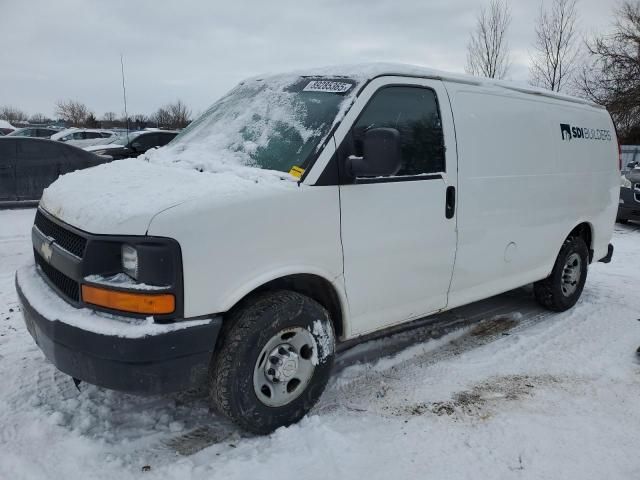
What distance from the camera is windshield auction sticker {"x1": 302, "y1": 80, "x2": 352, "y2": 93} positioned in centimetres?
332

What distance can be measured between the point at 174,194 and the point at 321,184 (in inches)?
31.4

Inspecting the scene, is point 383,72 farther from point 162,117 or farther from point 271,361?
point 162,117

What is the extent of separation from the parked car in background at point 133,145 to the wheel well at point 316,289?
1162cm

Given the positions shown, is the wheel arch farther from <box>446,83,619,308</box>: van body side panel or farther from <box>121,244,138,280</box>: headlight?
<box>446,83,619,308</box>: van body side panel

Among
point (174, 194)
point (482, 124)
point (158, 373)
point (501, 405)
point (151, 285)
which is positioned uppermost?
point (482, 124)

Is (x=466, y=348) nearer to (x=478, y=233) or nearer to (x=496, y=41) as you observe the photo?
(x=478, y=233)

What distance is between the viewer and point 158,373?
256 centimetres

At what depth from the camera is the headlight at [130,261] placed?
99.7 inches

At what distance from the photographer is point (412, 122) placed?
354 cm

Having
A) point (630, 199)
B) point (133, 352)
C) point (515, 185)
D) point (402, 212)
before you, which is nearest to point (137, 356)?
point (133, 352)

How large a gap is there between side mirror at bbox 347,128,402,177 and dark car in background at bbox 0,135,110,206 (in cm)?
888

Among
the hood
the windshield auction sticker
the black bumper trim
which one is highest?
the windshield auction sticker

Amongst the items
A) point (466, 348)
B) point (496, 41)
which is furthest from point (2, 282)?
point (496, 41)

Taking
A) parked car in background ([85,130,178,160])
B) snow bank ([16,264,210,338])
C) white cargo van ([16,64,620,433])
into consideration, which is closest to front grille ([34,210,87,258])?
white cargo van ([16,64,620,433])
